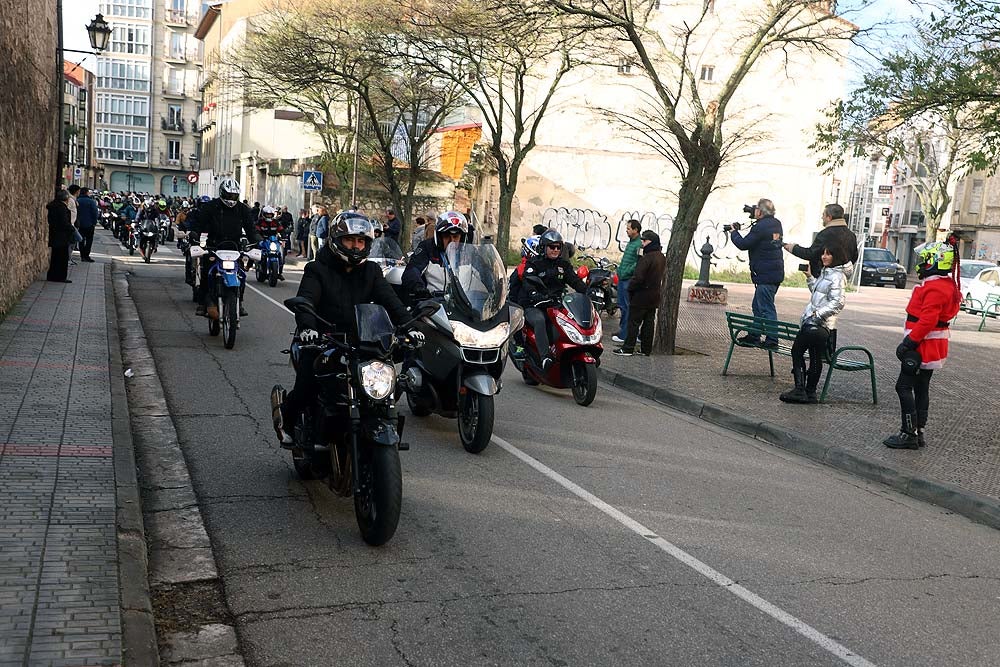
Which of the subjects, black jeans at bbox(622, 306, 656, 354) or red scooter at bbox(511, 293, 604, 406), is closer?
red scooter at bbox(511, 293, 604, 406)

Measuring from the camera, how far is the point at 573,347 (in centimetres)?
1013

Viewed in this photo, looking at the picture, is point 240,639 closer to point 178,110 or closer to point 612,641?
point 612,641

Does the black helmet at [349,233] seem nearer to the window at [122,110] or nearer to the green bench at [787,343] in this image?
the green bench at [787,343]

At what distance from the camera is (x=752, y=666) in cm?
407

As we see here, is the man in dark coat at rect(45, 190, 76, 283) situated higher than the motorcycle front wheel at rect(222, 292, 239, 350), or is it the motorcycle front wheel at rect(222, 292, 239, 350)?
the man in dark coat at rect(45, 190, 76, 283)

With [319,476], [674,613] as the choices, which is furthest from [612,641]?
[319,476]

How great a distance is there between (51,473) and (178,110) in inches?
3947

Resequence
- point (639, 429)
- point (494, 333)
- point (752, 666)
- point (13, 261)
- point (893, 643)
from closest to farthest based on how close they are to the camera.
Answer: point (752, 666)
point (893, 643)
point (494, 333)
point (639, 429)
point (13, 261)

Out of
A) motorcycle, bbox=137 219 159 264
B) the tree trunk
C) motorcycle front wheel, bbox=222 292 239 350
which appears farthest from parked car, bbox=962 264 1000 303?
motorcycle front wheel, bbox=222 292 239 350

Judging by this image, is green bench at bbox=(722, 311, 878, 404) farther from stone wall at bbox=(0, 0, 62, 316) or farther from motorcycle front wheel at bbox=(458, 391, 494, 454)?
stone wall at bbox=(0, 0, 62, 316)

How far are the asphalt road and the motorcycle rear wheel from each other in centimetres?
137

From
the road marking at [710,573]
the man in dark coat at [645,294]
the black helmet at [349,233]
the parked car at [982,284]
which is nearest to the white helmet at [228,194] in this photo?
the man in dark coat at [645,294]

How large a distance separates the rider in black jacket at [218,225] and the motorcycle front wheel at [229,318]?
1.49 ft

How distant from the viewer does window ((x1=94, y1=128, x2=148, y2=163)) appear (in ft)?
336
